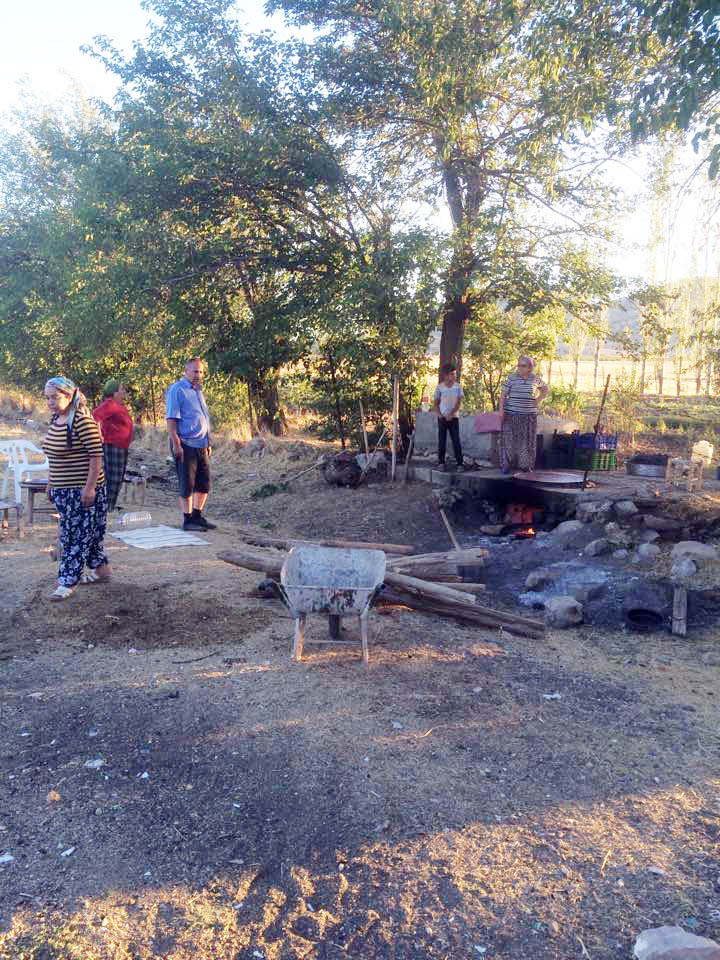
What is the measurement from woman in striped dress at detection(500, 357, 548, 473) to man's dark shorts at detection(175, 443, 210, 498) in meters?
4.10

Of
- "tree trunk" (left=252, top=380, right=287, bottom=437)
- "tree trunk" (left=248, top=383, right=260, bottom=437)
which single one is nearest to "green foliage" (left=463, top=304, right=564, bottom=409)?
"tree trunk" (left=252, top=380, right=287, bottom=437)

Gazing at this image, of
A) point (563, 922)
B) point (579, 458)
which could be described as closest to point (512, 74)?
point (579, 458)

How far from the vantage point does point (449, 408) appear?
39.2 ft

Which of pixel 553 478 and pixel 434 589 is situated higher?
pixel 553 478

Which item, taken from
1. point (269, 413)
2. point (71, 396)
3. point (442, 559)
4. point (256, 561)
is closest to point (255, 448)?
point (269, 413)

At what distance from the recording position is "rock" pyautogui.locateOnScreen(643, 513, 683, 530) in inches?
341

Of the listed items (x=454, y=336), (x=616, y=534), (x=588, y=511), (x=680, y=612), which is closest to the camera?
(x=680, y=612)

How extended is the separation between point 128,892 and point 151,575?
468 cm

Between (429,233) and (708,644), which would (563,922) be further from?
(429,233)

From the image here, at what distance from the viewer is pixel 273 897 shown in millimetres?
3172

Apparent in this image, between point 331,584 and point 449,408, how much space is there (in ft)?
21.9

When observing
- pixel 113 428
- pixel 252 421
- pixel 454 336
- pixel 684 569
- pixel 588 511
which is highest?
pixel 454 336

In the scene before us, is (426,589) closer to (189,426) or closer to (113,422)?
(189,426)

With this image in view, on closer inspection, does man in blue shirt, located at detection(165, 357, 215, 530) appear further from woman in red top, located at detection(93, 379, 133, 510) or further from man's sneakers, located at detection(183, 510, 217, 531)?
woman in red top, located at detection(93, 379, 133, 510)
